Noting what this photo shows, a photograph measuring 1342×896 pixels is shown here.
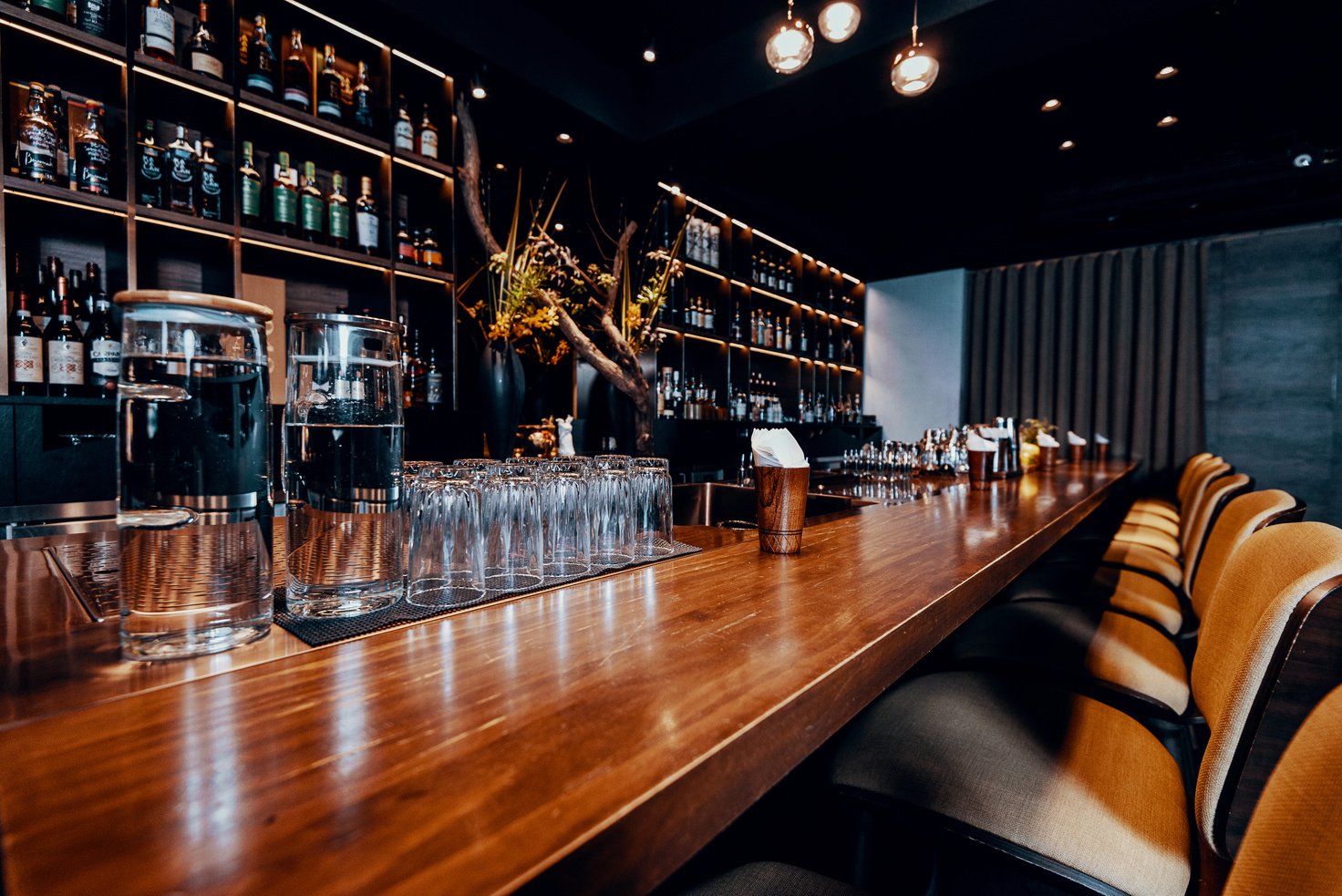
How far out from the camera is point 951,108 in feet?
11.5

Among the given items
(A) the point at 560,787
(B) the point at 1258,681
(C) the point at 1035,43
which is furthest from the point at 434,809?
(C) the point at 1035,43

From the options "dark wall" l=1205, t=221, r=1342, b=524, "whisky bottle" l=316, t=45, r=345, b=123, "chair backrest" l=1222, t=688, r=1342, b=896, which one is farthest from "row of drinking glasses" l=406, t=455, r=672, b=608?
"dark wall" l=1205, t=221, r=1342, b=524

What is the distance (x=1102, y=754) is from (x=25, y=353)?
117 inches

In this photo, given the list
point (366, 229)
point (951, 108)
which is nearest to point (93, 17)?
point (366, 229)

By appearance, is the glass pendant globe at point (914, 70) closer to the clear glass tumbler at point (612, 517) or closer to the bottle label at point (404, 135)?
the bottle label at point (404, 135)

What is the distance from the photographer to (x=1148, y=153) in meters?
4.34

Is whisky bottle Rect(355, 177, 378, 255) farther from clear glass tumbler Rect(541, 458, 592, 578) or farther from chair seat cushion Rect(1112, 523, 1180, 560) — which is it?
chair seat cushion Rect(1112, 523, 1180, 560)

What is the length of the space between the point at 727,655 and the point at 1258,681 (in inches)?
24.1

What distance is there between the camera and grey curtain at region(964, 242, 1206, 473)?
543 cm

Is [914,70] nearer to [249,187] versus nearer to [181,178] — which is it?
[249,187]

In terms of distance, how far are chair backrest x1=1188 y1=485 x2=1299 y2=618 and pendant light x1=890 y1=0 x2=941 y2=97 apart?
5.93 feet

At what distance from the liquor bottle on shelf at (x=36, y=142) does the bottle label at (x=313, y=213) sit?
73cm

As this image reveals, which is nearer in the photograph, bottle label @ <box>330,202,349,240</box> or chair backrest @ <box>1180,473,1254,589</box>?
chair backrest @ <box>1180,473,1254,589</box>

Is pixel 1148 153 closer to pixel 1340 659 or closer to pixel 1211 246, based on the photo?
pixel 1211 246
